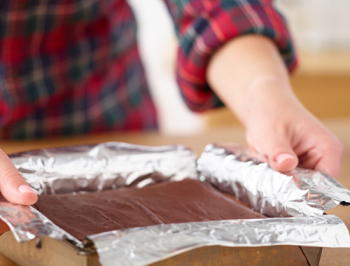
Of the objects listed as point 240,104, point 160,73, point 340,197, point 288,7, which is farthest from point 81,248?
point 288,7

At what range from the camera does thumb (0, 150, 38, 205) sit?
577mm

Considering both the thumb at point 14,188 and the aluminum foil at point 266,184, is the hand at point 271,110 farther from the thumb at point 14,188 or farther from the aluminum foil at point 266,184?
the thumb at point 14,188

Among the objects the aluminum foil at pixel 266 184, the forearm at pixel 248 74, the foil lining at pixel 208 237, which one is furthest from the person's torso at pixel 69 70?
the foil lining at pixel 208 237

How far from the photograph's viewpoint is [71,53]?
4.60 ft

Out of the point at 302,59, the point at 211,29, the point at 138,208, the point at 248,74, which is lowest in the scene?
the point at 302,59

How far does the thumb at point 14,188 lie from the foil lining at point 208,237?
0.15 metres

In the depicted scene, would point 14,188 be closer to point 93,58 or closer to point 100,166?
point 100,166

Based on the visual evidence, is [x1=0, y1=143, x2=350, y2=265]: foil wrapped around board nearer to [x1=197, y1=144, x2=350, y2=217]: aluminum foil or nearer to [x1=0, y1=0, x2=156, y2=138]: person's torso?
[x1=197, y1=144, x2=350, y2=217]: aluminum foil

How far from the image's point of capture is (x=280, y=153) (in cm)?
77

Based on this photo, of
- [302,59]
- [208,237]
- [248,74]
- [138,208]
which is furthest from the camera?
[302,59]

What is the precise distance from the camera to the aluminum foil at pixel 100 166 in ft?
2.62

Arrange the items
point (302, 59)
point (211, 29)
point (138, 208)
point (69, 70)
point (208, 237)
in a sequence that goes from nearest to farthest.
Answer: point (208, 237), point (138, 208), point (211, 29), point (69, 70), point (302, 59)

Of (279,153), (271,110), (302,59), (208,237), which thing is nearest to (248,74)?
(271,110)

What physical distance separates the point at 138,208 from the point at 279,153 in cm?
25
